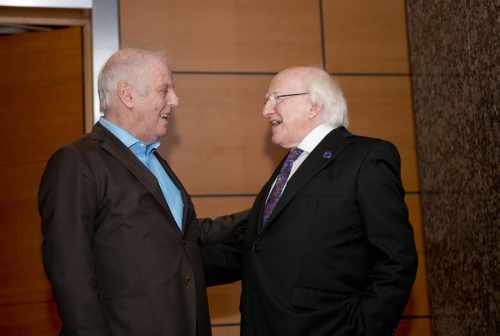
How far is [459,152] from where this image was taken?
331 cm

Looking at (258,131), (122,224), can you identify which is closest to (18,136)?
(258,131)

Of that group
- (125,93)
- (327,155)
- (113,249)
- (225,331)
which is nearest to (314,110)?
(327,155)

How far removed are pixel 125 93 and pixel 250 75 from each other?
1.26 meters

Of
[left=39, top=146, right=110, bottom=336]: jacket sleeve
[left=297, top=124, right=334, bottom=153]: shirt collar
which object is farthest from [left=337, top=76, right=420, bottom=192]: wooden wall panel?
[left=39, top=146, right=110, bottom=336]: jacket sleeve

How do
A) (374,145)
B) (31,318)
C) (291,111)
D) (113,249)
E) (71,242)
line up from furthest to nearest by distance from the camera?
(31,318) → (291,111) → (374,145) → (113,249) → (71,242)

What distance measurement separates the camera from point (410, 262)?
244 cm

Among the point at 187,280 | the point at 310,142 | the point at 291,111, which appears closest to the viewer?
the point at 187,280

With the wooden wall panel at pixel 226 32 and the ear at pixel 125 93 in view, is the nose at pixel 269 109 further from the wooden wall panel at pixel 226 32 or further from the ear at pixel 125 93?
the wooden wall panel at pixel 226 32

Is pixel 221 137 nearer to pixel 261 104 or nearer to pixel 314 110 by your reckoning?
pixel 261 104

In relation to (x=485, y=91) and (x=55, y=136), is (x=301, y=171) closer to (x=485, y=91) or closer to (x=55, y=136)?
(x=485, y=91)

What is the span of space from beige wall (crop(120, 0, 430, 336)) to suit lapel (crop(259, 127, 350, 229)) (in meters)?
1.07

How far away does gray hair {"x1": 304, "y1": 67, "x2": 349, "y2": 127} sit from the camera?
2898 millimetres

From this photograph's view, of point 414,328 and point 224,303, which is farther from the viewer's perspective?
point 414,328

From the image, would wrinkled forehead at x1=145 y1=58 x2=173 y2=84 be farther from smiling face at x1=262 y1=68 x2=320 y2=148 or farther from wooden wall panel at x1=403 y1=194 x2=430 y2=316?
wooden wall panel at x1=403 y1=194 x2=430 y2=316
